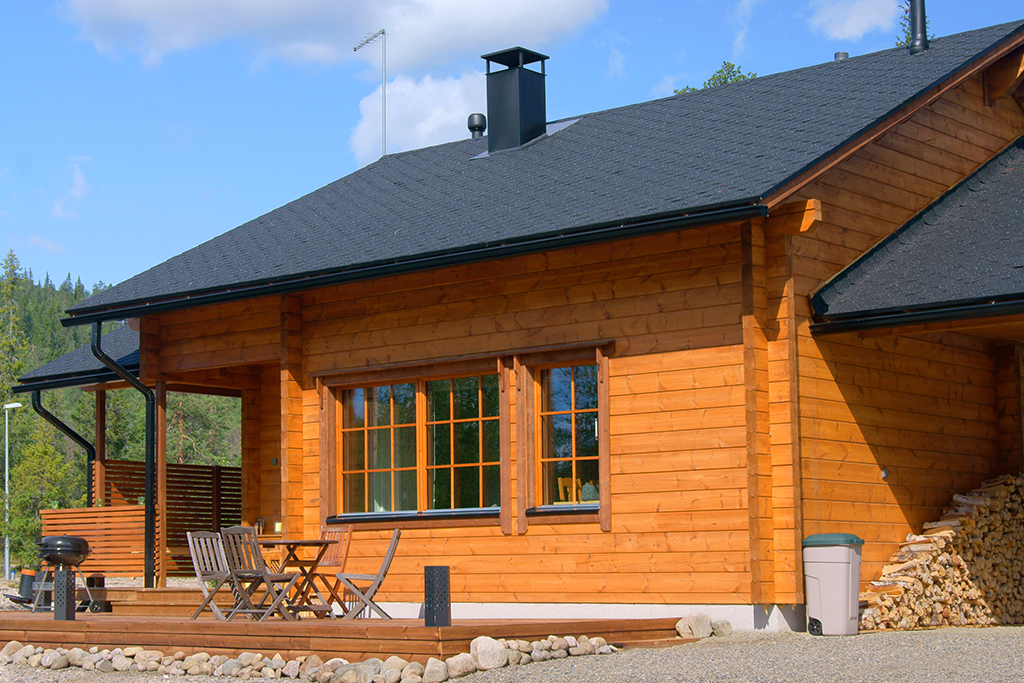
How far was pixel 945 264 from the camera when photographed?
1033 centimetres

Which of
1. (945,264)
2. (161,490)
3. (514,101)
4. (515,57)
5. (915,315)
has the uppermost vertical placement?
(515,57)

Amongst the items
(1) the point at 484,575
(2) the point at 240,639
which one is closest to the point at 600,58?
(1) the point at 484,575

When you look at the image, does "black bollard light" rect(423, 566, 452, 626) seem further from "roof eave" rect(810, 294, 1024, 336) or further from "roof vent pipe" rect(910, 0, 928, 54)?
"roof vent pipe" rect(910, 0, 928, 54)

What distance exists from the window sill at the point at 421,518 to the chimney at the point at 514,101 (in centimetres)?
529

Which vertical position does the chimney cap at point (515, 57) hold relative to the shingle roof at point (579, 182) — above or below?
above

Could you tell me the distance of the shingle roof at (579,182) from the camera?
406 inches

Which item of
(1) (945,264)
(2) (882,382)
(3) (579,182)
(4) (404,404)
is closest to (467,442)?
(4) (404,404)

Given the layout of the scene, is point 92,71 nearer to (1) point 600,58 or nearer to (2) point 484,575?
(1) point 600,58

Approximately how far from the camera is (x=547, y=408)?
10945 mm

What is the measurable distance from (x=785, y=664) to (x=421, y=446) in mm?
4882

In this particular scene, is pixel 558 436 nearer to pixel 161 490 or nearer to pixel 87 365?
pixel 161 490

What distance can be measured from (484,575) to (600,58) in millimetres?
8737

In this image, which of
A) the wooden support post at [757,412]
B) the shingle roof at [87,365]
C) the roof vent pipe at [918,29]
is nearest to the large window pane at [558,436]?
the wooden support post at [757,412]

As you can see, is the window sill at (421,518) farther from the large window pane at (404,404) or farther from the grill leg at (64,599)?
the grill leg at (64,599)
